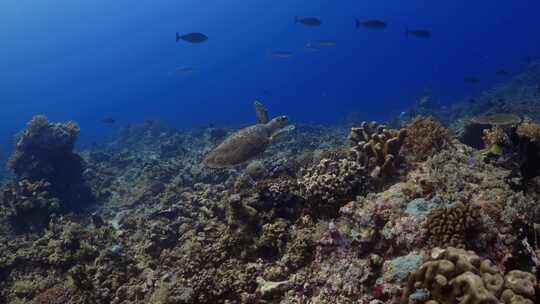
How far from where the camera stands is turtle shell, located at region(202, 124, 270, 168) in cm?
904

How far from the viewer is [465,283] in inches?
131

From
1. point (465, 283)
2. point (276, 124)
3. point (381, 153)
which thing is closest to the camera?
point (465, 283)

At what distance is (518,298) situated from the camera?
127 inches

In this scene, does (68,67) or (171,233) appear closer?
(171,233)

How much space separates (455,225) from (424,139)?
3.47 m

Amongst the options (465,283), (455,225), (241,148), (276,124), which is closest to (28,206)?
(241,148)

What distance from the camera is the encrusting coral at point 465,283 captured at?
3.24 metres

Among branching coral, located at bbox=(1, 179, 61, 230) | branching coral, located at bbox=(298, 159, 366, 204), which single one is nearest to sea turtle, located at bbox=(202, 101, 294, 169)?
branching coral, located at bbox=(298, 159, 366, 204)

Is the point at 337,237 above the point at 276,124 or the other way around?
the other way around

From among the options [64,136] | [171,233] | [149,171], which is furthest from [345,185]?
[64,136]

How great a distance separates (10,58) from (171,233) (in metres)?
207

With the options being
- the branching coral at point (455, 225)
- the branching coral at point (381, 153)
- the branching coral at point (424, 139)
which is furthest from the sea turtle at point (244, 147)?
the branching coral at point (455, 225)

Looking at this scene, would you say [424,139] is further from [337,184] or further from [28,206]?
[28,206]

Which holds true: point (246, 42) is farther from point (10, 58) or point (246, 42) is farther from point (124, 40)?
point (10, 58)
